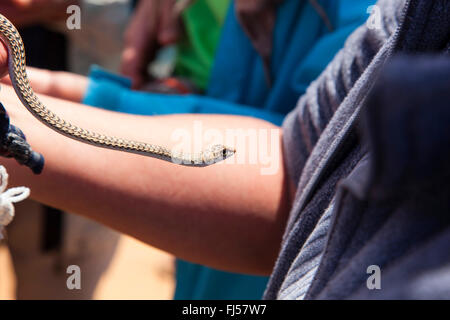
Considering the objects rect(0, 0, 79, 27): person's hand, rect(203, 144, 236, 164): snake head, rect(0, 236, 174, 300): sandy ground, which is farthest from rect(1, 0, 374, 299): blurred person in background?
rect(0, 236, 174, 300): sandy ground

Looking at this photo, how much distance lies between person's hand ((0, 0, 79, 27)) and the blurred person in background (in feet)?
0.49

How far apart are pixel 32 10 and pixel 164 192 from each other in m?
0.65

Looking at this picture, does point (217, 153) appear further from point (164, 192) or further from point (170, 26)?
point (170, 26)

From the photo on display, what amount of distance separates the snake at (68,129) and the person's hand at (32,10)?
27 cm

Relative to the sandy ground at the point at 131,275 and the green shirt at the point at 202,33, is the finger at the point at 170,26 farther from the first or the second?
the sandy ground at the point at 131,275

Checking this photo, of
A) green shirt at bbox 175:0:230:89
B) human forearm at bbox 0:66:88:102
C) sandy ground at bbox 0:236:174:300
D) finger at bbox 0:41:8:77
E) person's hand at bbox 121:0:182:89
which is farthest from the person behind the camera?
sandy ground at bbox 0:236:174:300

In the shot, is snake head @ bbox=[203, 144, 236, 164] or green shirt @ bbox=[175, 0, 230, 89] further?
green shirt @ bbox=[175, 0, 230, 89]

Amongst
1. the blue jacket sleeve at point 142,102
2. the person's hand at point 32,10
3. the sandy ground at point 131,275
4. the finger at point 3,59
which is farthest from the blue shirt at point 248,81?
the sandy ground at point 131,275

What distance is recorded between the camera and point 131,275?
1546 millimetres

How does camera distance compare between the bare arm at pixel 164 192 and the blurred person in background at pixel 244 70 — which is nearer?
the bare arm at pixel 164 192

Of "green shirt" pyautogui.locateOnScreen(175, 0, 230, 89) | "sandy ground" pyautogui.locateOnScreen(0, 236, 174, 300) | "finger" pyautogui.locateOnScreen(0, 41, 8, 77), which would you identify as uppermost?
"green shirt" pyautogui.locateOnScreen(175, 0, 230, 89)

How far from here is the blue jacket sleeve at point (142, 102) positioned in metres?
0.71

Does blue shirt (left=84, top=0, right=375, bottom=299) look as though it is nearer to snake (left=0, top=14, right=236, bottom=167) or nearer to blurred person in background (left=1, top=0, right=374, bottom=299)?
blurred person in background (left=1, top=0, right=374, bottom=299)

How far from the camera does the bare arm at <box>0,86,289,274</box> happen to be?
46 centimetres
